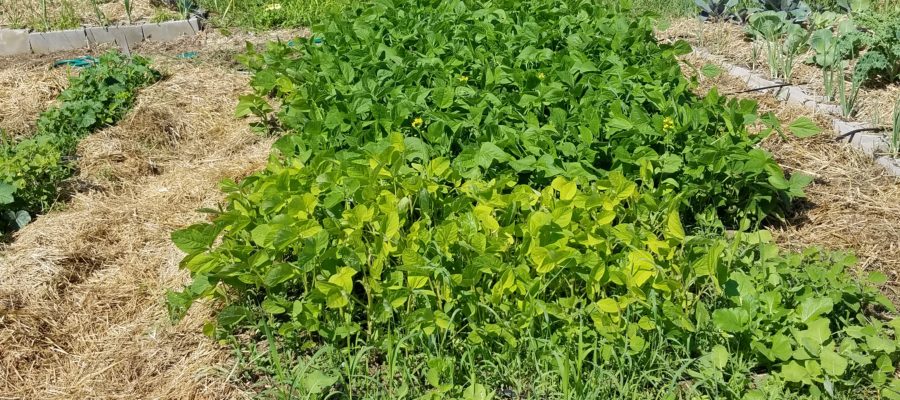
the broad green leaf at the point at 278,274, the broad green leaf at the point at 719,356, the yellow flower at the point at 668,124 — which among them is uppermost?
the yellow flower at the point at 668,124

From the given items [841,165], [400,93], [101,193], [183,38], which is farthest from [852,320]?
[183,38]

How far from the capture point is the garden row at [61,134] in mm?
3871

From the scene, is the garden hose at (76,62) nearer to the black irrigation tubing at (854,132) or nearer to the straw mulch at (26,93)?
the straw mulch at (26,93)

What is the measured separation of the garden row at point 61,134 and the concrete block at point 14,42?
5.00 ft

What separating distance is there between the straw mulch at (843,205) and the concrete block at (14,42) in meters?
5.65

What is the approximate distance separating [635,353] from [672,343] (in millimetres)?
217

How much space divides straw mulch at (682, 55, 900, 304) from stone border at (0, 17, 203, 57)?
4.91 meters

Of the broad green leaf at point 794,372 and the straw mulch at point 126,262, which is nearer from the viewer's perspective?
the broad green leaf at point 794,372

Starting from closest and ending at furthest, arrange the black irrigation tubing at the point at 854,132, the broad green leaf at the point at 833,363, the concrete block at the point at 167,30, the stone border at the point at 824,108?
the broad green leaf at the point at 833,363
the stone border at the point at 824,108
the black irrigation tubing at the point at 854,132
the concrete block at the point at 167,30

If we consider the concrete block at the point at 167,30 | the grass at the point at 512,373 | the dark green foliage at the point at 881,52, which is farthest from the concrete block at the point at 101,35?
the dark green foliage at the point at 881,52

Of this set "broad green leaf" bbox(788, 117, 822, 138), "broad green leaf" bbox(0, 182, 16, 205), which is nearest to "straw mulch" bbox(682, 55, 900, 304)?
"broad green leaf" bbox(788, 117, 822, 138)

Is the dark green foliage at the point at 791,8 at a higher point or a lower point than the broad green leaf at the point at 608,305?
lower

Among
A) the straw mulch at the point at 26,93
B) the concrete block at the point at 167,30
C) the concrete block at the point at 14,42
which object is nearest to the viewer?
the straw mulch at the point at 26,93

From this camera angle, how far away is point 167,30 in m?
6.84
